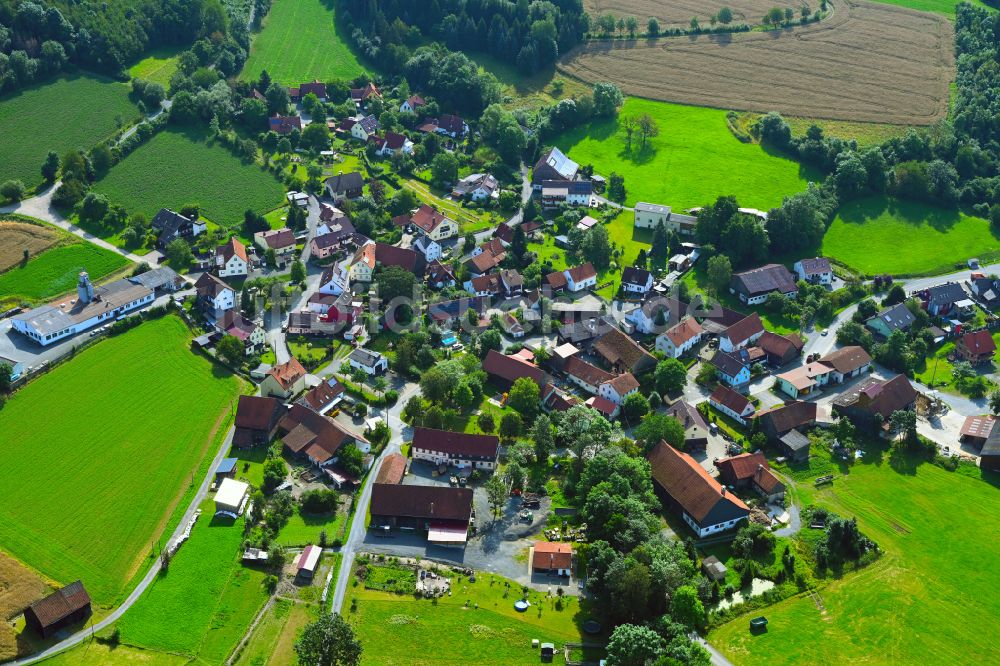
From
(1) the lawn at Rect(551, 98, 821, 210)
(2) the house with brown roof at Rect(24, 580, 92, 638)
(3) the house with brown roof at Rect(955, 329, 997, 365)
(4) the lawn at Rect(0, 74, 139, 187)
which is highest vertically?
(4) the lawn at Rect(0, 74, 139, 187)

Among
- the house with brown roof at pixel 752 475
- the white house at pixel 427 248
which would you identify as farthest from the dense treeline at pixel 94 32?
the house with brown roof at pixel 752 475

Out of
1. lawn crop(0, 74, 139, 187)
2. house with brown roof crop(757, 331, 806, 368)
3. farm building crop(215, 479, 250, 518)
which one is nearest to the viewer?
farm building crop(215, 479, 250, 518)

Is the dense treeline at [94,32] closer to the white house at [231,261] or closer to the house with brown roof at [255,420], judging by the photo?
the white house at [231,261]

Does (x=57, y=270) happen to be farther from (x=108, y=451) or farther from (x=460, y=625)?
(x=460, y=625)

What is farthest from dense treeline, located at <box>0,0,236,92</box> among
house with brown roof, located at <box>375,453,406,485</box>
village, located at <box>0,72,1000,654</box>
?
house with brown roof, located at <box>375,453,406,485</box>

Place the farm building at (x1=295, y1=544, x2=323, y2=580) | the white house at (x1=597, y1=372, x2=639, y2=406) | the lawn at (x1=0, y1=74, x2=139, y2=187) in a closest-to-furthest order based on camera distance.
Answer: the farm building at (x1=295, y1=544, x2=323, y2=580), the white house at (x1=597, y1=372, x2=639, y2=406), the lawn at (x1=0, y1=74, x2=139, y2=187)

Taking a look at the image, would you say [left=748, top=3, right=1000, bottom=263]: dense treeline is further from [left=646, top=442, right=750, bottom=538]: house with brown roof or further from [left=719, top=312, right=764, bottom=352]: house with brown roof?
[left=646, top=442, right=750, bottom=538]: house with brown roof
